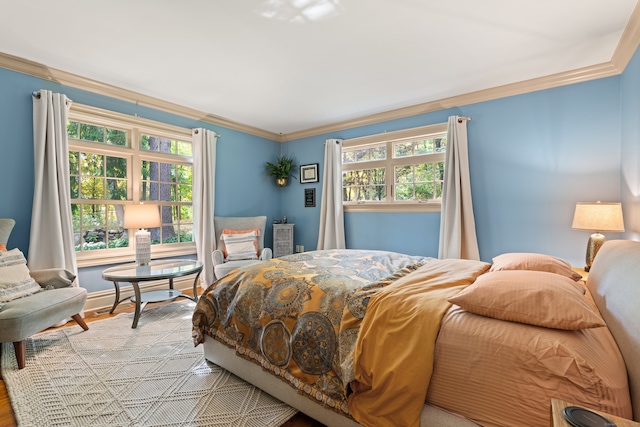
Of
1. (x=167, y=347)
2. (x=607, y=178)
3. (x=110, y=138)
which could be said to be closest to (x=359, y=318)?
(x=167, y=347)

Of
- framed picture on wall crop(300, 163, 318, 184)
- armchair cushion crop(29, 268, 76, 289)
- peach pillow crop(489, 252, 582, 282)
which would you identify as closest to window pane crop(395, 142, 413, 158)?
framed picture on wall crop(300, 163, 318, 184)

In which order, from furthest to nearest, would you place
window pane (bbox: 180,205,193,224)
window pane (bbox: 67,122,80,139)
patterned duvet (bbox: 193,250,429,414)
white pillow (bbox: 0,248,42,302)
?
window pane (bbox: 180,205,193,224)
window pane (bbox: 67,122,80,139)
white pillow (bbox: 0,248,42,302)
patterned duvet (bbox: 193,250,429,414)

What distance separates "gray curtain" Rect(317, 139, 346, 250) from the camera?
14.7 feet

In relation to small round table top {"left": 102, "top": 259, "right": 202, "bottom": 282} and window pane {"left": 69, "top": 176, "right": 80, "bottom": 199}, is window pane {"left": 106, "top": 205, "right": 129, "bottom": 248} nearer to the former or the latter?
window pane {"left": 69, "top": 176, "right": 80, "bottom": 199}

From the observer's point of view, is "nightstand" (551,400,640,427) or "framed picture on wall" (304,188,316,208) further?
"framed picture on wall" (304,188,316,208)

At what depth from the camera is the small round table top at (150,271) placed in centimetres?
265

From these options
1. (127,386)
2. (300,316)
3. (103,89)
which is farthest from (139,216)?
(300,316)

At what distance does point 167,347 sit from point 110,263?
1647 millimetres

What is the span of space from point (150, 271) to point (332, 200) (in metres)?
2.65

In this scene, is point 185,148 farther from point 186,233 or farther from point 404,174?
point 404,174

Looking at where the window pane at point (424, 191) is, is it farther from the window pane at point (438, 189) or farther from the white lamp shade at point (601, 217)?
the white lamp shade at point (601, 217)

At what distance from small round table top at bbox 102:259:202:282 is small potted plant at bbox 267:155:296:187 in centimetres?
238

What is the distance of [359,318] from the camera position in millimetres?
1383

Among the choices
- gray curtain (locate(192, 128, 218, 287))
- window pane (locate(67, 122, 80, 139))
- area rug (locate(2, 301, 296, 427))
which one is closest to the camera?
area rug (locate(2, 301, 296, 427))
